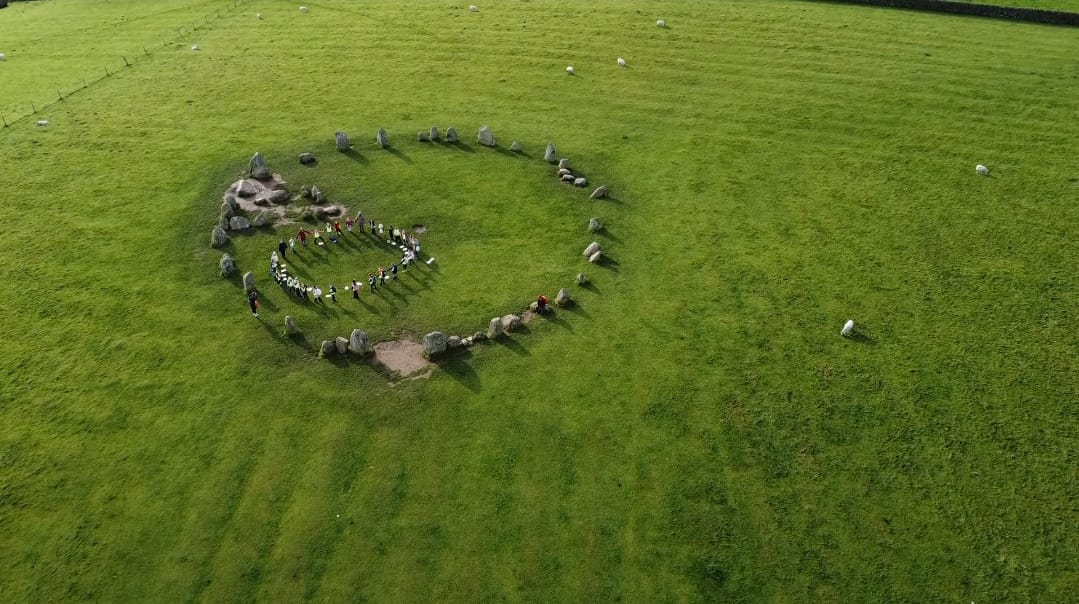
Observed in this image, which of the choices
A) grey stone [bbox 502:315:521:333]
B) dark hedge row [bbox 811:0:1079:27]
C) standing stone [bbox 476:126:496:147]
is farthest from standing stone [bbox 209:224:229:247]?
dark hedge row [bbox 811:0:1079:27]

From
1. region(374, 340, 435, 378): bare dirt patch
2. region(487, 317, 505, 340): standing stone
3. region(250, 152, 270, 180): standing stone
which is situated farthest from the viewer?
region(250, 152, 270, 180): standing stone

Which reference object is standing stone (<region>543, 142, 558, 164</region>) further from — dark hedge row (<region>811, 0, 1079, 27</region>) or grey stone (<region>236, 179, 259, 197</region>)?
dark hedge row (<region>811, 0, 1079, 27</region>)

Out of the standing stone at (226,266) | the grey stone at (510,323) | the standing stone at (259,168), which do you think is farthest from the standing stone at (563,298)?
the standing stone at (259,168)

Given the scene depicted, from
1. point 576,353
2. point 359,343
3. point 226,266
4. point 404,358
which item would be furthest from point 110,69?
point 576,353

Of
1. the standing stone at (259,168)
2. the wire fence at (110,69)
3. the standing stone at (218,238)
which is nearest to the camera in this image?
the standing stone at (218,238)

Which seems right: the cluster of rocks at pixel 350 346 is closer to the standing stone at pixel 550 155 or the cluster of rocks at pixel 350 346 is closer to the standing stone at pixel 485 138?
the standing stone at pixel 550 155
